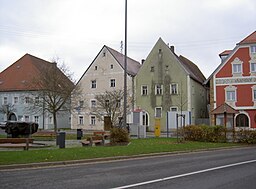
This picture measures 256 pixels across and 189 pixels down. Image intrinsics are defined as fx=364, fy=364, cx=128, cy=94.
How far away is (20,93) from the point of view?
6562 cm

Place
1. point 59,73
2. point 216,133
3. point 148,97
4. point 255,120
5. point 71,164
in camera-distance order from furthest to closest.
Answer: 1. point 148,97
2. point 255,120
3. point 59,73
4. point 216,133
5. point 71,164

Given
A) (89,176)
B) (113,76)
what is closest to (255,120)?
(113,76)

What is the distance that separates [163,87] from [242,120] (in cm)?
1267

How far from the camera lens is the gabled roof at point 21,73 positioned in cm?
6638

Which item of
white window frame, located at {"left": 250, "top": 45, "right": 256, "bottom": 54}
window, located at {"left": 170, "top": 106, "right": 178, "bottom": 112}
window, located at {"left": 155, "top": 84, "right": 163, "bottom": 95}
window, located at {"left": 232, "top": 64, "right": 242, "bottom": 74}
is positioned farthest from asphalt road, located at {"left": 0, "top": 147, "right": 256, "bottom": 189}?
window, located at {"left": 155, "top": 84, "right": 163, "bottom": 95}

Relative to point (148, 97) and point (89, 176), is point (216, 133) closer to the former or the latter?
point (89, 176)

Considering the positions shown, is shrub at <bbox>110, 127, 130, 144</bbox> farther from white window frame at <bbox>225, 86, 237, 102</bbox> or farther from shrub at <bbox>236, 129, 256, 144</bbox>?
white window frame at <bbox>225, 86, 237, 102</bbox>

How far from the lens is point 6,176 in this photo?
467 inches

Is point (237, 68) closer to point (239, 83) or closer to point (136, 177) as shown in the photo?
point (239, 83)

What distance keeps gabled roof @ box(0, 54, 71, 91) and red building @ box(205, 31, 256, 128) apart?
105 feet

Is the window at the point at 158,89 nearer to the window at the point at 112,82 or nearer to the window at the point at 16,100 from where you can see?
the window at the point at 112,82

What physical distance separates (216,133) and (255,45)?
22.1 m

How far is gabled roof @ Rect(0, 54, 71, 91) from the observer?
218 ft

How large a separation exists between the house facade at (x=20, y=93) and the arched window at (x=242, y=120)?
97.5 feet
